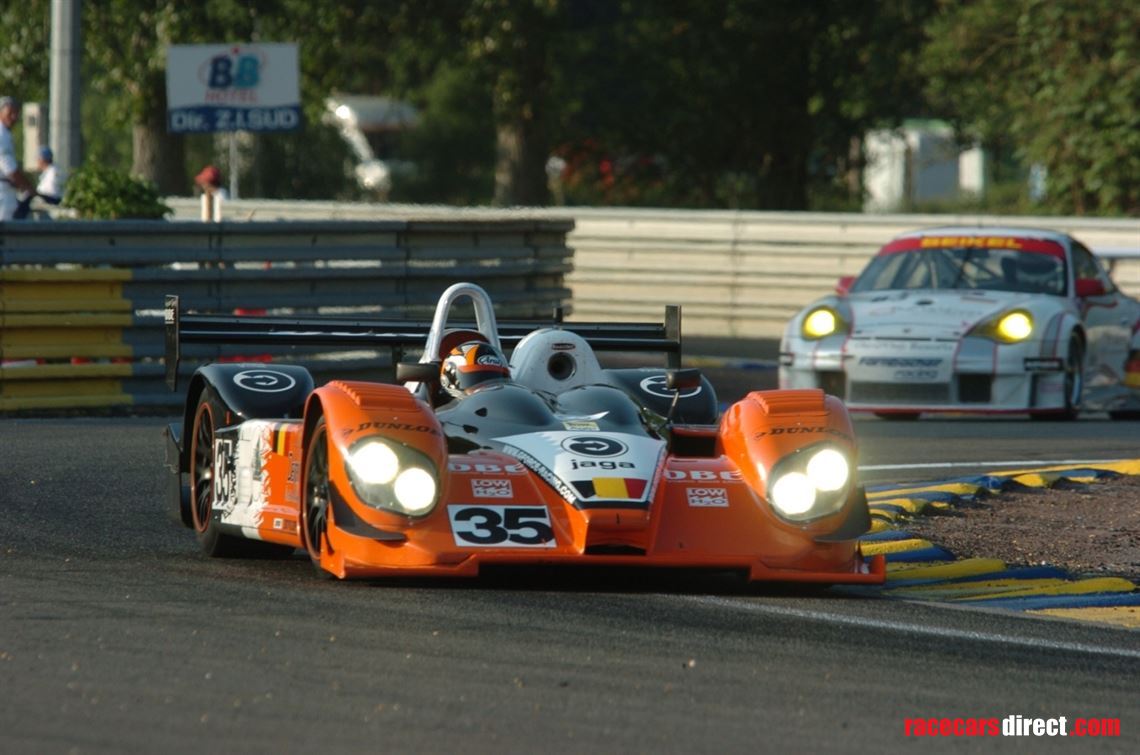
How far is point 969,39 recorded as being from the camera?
30.5 m

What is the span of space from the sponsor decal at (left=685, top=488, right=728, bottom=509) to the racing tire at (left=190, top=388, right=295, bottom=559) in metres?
1.70

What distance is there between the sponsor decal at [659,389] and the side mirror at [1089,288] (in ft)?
21.0

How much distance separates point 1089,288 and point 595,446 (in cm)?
818

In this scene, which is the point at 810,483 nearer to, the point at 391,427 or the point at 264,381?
the point at 391,427

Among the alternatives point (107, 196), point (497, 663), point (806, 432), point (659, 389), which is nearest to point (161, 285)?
point (107, 196)

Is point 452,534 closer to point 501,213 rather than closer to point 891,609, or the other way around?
point 891,609

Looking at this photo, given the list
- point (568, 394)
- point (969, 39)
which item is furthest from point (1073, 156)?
point (568, 394)

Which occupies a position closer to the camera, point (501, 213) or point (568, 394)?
point (568, 394)

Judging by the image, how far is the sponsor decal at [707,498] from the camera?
22.5 feet

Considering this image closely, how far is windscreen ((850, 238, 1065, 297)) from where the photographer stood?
567 inches

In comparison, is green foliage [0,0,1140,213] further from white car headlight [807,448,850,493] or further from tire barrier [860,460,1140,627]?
white car headlight [807,448,850,493]

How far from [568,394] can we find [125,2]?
21.1 m

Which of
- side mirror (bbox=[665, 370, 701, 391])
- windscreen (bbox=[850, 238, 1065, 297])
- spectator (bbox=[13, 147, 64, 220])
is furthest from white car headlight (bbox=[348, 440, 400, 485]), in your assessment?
spectator (bbox=[13, 147, 64, 220])

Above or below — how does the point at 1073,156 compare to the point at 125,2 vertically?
below
